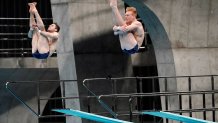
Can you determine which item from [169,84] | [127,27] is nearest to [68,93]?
[169,84]

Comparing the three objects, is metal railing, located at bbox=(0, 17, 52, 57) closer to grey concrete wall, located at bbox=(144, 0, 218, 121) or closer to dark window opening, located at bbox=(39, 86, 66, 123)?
dark window opening, located at bbox=(39, 86, 66, 123)

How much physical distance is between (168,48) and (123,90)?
3963 millimetres

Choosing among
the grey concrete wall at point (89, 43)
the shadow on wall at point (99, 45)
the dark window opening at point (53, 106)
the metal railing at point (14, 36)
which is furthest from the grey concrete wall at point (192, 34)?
the dark window opening at point (53, 106)

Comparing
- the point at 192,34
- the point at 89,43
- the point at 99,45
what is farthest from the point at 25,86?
the point at 192,34

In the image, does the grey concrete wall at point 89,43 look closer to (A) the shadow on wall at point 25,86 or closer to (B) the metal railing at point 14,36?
(A) the shadow on wall at point 25,86

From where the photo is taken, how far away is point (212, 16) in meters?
22.9

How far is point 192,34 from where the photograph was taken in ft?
74.9

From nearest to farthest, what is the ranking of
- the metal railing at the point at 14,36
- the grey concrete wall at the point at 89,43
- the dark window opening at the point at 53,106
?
the grey concrete wall at the point at 89,43
the metal railing at the point at 14,36
the dark window opening at the point at 53,106

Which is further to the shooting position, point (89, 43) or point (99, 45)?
point (99, 45)

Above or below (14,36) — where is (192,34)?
below

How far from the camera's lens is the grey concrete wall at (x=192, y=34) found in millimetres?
22578

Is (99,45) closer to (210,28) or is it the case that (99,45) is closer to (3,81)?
(210,28)

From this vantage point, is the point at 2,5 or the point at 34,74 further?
the point at 2,5

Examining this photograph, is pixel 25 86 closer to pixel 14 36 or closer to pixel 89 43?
pixel 14 36
